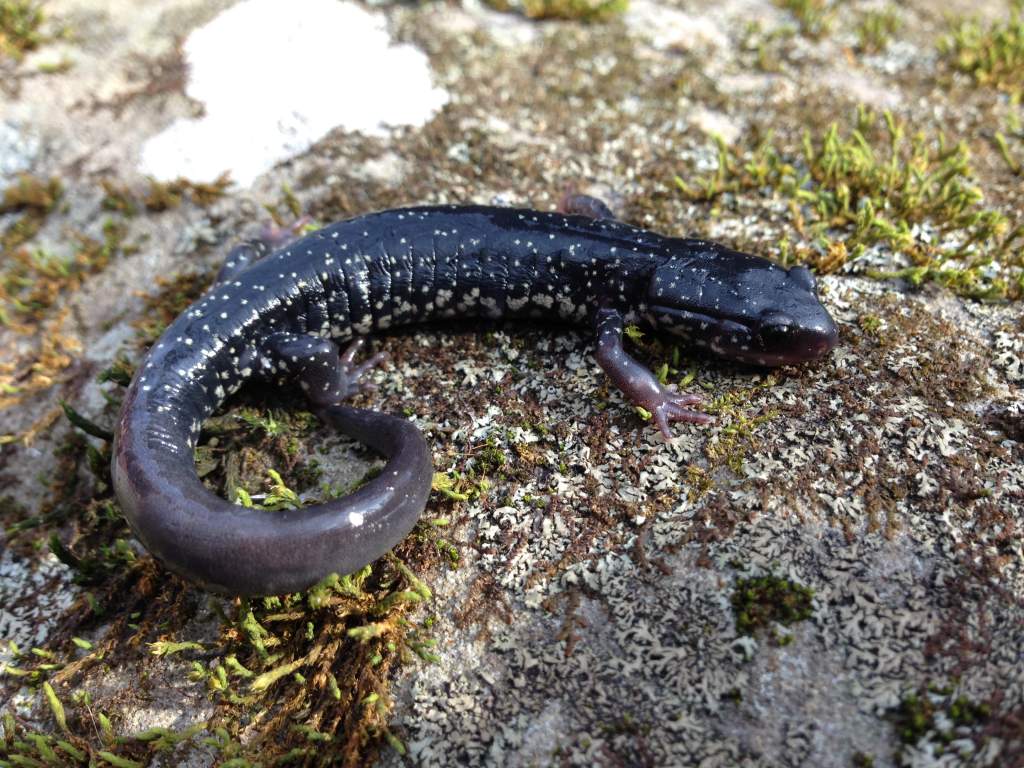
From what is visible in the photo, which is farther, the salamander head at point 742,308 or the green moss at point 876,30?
the green moss at point 876,30

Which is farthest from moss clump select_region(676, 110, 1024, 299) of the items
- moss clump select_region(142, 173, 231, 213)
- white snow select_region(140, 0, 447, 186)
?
moss clump select_region(142, 173, 231, 213)

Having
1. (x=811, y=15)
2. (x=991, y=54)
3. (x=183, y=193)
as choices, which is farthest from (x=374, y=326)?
(x=991, y=54)

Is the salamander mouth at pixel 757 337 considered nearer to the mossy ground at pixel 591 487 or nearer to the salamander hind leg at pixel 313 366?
the mossy ground at pixel 591 487

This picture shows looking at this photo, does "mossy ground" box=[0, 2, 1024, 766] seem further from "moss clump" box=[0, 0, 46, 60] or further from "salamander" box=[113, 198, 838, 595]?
"moss clump" box=[0, 0, 46, 60]

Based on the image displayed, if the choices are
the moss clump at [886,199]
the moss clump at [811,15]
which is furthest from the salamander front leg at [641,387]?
the moss clump at [811,15]

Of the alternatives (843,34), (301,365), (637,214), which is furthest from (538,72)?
(301,365)

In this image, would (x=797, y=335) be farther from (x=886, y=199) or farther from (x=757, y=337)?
(x=886, y=199)
